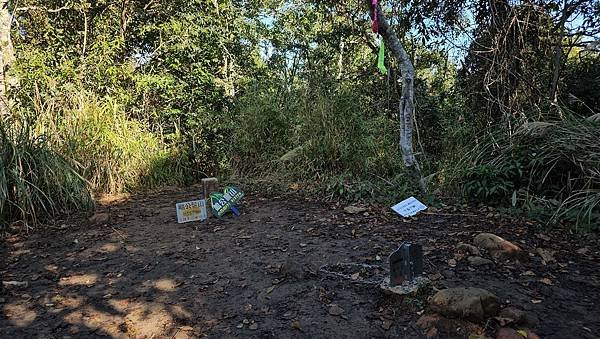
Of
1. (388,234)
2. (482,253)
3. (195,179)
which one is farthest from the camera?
(195,179)

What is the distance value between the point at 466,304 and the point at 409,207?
1.70 meters

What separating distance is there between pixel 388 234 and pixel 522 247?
2.81 feet

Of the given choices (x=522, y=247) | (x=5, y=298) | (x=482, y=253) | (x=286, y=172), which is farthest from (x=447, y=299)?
(x=286, y=172)

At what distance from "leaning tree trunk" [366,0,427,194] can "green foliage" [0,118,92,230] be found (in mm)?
3137

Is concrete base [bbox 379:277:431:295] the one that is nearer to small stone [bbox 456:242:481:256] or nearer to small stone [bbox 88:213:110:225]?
small stone [bbox 456:242:481:256]

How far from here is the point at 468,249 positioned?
2398 millimetres

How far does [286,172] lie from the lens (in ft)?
16.0

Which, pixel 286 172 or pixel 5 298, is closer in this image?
pixel 5 298

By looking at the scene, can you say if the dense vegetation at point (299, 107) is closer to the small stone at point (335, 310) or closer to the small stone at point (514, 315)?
the small stone at point (514, 315)

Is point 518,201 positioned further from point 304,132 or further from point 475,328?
point 304,132

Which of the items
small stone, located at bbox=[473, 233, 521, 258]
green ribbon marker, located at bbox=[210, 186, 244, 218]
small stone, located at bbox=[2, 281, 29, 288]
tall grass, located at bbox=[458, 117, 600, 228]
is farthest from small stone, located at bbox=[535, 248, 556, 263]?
small stone, located at bbox=[2, 281, 29, 288]

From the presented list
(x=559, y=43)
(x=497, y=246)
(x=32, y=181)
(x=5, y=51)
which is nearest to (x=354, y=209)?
(x=497, y=246)

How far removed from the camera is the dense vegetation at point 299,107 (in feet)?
11.3

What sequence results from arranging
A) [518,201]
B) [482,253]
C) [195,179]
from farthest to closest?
[195,179] < [518,201] < [482,253]
